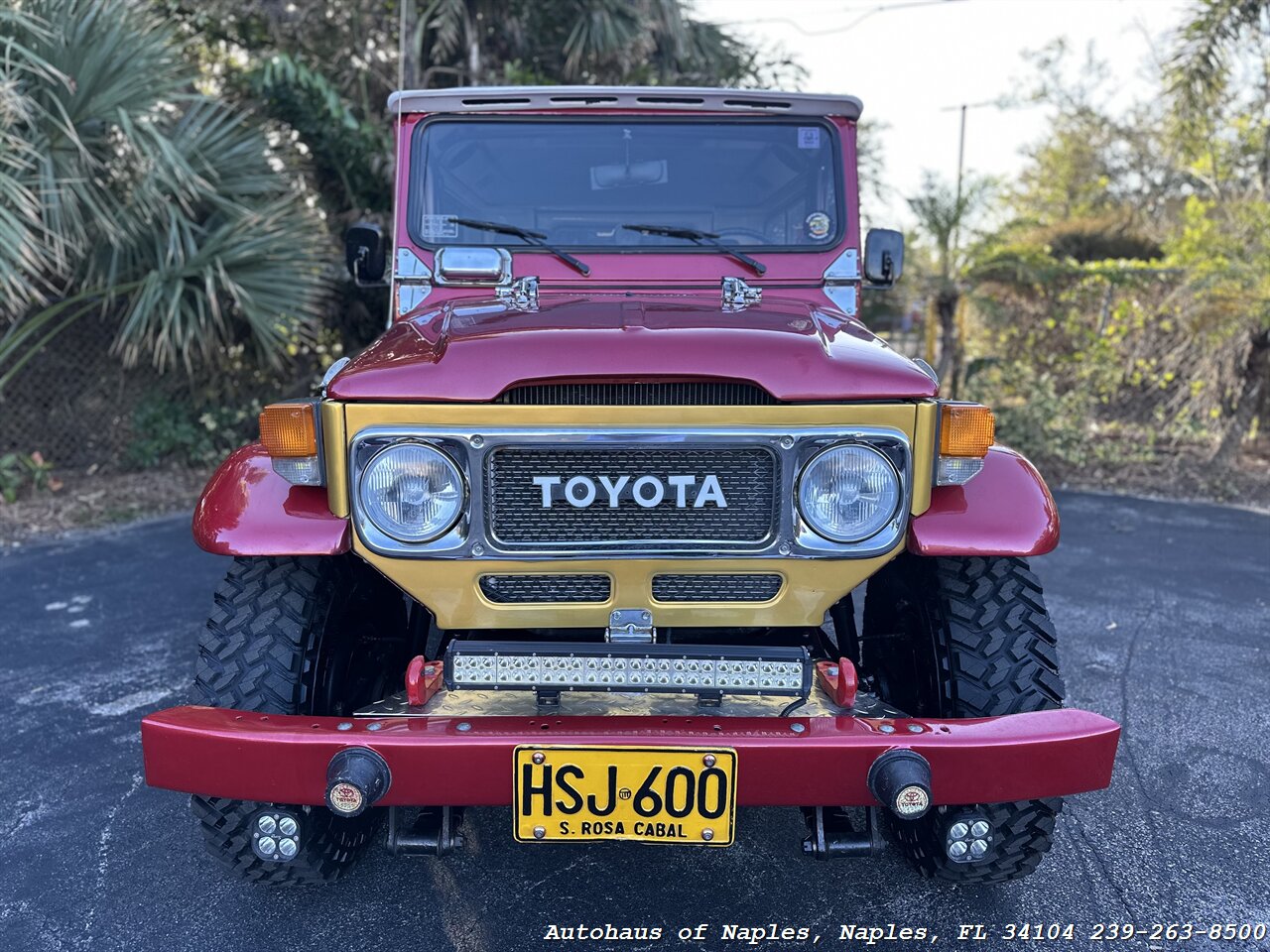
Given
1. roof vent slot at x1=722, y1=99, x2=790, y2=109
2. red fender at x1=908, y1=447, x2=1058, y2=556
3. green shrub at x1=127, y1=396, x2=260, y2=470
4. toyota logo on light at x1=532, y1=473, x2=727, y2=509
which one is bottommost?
green shrub at x1=127, y1=396, x2=260, y2=470

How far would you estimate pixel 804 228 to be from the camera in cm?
293

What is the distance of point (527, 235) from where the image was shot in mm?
2803

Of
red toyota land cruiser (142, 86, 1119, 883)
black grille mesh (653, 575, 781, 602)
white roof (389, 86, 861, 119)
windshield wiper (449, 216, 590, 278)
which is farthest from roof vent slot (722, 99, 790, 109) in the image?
black grille mesh (653, 575, 781, 602)

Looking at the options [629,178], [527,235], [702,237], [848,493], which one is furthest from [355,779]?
[629,178]

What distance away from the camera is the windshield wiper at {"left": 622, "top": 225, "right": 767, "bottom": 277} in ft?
9.21

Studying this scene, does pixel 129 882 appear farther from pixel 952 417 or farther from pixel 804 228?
pixel 804 228

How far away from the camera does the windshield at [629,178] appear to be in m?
2.89

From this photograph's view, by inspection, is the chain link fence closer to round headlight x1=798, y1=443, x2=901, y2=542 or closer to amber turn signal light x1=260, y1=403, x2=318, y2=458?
amber turn signal light x1=260, y1=403, x2=318, y2=458

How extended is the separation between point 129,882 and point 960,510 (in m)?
2.33

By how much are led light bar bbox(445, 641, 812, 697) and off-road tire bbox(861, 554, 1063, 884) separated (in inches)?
18.5

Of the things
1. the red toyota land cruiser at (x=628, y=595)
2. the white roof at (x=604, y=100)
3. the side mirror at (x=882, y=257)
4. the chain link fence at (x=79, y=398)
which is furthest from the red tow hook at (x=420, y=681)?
the chain link fence at (x=79, y=398)

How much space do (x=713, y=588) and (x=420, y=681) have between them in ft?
2.27

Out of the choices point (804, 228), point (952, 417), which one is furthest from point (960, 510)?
point (804, 228)

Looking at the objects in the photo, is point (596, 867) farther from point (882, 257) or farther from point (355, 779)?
point (882, 257)
